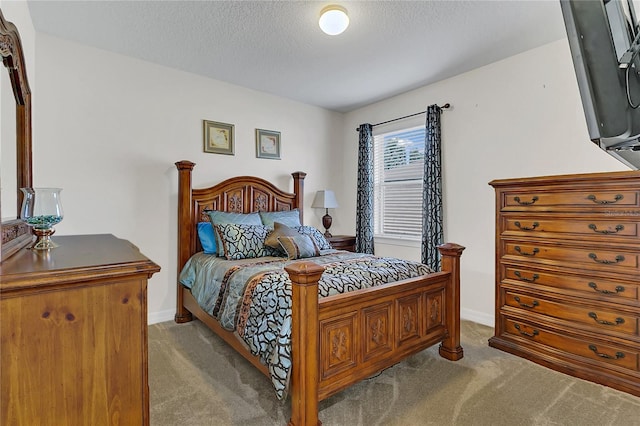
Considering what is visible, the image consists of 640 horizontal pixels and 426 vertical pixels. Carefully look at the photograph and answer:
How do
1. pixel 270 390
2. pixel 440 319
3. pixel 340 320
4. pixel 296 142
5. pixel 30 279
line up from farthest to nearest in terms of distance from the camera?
pixel 296 142
pixel 440 319
pixel 270 390
pixel 340 320
pixel 30 279

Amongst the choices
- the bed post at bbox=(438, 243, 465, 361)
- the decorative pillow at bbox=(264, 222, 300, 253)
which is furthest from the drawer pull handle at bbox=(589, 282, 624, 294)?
the decorative pillow at bbox=(264, 222, 300, 253)

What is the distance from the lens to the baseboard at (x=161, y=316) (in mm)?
3082

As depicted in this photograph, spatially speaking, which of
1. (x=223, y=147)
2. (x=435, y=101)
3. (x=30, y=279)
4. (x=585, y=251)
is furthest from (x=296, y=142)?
(x=30, y=279)

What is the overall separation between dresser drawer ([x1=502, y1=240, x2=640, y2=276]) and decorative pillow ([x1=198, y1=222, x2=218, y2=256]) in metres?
2.58

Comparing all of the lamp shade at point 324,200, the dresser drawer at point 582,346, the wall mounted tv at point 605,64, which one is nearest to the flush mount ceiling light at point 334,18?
→ the wall mounted tv at point 605,64

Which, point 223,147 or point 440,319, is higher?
point 223,147

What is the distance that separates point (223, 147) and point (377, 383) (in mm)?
2784

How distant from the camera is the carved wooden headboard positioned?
315 centimetres

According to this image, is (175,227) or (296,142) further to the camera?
(296,142)

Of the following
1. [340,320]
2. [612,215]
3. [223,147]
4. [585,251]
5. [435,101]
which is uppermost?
[435,101]

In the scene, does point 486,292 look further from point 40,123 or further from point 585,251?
point 40,123

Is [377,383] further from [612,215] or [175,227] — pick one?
[175,227]

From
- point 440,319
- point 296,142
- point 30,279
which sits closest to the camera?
point 30,279

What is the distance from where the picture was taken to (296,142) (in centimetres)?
419
